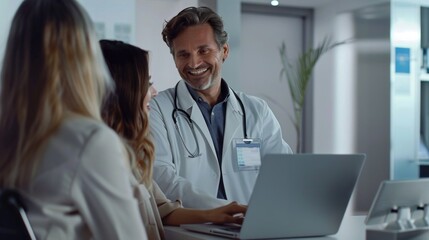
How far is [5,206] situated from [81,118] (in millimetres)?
217

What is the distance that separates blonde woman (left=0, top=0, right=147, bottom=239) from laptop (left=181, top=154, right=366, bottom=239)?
41 centimetres

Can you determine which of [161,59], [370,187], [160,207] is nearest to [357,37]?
[370,187]

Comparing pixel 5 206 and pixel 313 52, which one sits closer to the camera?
pixel 5 206

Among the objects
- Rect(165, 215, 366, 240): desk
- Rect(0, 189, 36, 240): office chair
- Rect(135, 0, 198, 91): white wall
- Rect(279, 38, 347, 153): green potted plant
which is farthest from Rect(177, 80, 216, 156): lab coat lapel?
Rect(279, 38, 347, 153): green potted plant

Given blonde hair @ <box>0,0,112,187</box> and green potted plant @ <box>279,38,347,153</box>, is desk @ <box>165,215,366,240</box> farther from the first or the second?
green potted plant @ <box>279,38,347,153</box>

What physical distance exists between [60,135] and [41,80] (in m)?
0.12

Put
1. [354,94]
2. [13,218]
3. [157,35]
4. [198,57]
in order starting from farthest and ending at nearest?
[354,94]
[157,35]
[198,57]
[13,218]

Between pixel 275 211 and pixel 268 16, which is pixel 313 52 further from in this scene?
pixel 275 211

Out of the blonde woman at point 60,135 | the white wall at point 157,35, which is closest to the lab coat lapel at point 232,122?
the blonde woman at point 60,135

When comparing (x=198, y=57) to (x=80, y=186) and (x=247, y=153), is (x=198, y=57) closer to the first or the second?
(x=247, y=153)

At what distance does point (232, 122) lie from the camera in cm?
262

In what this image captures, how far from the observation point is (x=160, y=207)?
1.98 meters

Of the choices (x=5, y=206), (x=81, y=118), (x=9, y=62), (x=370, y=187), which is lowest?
(x=370, y=187)

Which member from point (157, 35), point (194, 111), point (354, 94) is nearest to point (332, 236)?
point (194, 111)
